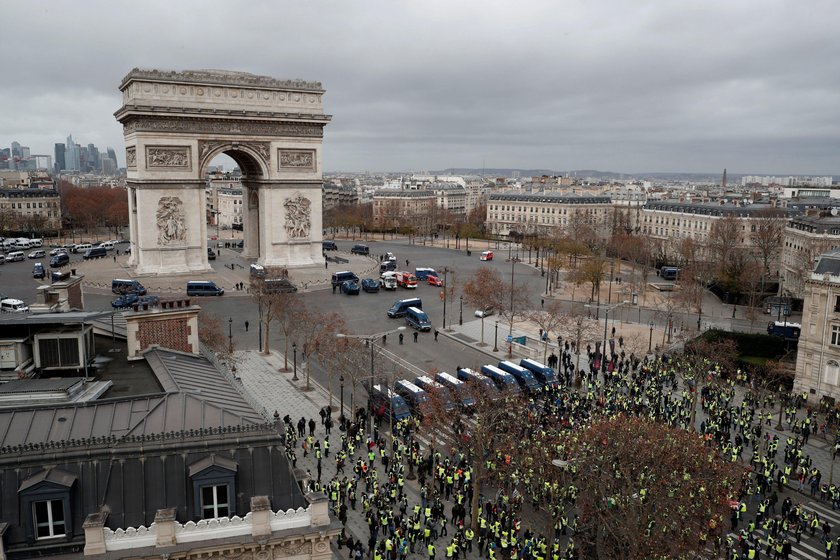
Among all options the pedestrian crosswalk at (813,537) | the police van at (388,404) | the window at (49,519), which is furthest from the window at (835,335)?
the window at (49,519)

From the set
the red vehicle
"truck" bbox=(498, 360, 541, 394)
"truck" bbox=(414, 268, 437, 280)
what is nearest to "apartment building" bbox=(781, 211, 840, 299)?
the red vehicle

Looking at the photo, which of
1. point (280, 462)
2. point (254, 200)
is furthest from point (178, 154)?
point (280, 462)

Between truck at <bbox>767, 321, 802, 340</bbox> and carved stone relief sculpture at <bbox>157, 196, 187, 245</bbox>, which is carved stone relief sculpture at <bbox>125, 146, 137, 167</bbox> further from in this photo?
truck at <bbox>767, 321, 802, 340</bbox>

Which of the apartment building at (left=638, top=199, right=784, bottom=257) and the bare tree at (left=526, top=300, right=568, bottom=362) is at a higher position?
the apartment building at (left=638, top=199, right=784, bottom=257)

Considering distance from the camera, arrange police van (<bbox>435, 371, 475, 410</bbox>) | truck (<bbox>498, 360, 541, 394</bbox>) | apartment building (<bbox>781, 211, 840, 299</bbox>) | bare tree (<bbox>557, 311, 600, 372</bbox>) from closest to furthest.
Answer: police van (<bbox>435, 371, 475, 410</bbox>), truck (<bbox>498, 360, 541, 394</bbox>), bare tree (<bbox>557, 311, 600, 372</bbox>), apartment building (<bbox>781, 211, 840, 299</bbox>)

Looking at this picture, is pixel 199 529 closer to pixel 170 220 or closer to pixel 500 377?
pixel 500 377

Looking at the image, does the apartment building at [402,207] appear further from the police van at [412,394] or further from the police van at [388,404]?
the police van at [388,404]

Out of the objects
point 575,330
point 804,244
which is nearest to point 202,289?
point 575,330
